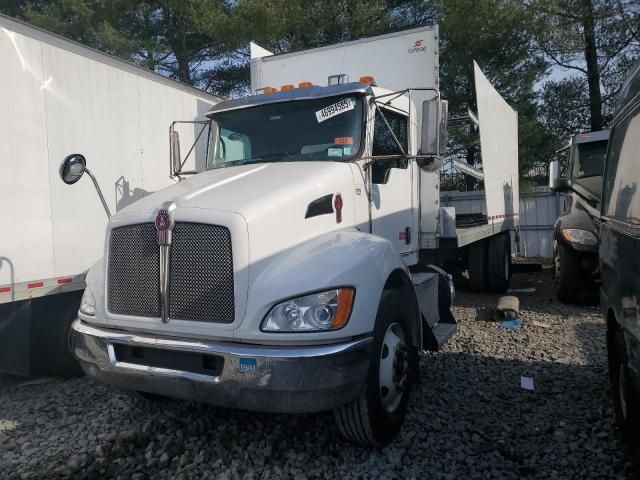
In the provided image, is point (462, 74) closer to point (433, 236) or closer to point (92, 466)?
point (433, 236)

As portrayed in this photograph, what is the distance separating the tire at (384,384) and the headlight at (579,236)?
176 inches

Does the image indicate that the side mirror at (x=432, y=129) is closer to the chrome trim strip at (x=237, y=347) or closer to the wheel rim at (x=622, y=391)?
the chrome trim strip at (x=237, y=347)

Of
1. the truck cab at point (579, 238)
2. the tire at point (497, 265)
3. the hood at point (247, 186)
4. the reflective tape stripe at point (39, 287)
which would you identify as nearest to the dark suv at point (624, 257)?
the hood at point (247, 186)

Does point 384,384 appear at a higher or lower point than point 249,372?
lower

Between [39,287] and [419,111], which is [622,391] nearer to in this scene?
[419,111]

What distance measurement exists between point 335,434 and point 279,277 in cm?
135

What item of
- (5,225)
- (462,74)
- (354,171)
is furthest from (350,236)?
(462,74)

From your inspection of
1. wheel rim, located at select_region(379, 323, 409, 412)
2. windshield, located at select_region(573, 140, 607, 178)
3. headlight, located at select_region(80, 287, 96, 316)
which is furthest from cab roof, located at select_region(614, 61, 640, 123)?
windshield, located at select_region(573, 140, 607, 178)

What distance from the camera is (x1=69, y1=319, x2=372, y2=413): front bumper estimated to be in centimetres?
267

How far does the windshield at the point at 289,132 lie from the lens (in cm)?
404

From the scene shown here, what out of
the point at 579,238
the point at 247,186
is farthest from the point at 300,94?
the point at 579,238

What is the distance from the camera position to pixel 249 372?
268cm

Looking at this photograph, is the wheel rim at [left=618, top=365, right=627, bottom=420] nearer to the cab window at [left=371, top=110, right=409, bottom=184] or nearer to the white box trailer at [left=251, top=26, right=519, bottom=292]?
the white box trailer at [left=251, top=26, right=519, bottom=292]

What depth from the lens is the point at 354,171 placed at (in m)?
3.87
